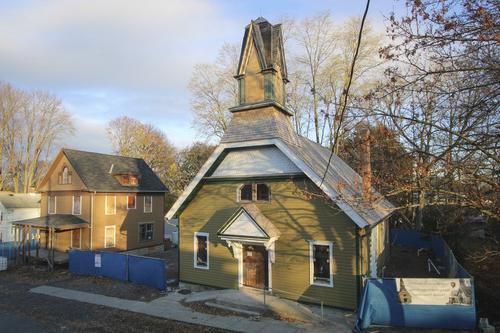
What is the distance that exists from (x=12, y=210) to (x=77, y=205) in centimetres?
1459

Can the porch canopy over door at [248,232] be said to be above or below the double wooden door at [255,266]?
above

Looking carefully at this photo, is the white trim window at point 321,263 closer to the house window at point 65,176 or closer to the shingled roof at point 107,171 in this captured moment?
the shingled roof at point 107,171

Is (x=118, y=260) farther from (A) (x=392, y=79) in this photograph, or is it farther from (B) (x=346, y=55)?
(B) (x=346, y=55)

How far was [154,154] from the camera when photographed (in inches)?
2172

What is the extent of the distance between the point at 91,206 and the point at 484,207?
25684 millimetres

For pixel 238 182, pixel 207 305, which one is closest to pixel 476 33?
pixel 238 182

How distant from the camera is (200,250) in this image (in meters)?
17.4

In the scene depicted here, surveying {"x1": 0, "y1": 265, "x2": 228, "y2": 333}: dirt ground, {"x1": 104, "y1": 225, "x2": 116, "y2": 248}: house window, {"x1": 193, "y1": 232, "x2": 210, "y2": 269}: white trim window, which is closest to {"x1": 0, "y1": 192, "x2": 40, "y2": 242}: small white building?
{"x1": 104, "y1": 225, "x2": 116, "y2": 248}: house window

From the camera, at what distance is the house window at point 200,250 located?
17156 mm

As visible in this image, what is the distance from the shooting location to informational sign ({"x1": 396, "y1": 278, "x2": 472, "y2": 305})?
38.4ft

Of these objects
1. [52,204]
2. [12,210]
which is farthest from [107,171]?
[12,210]

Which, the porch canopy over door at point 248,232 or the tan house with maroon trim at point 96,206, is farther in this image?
the tan house with maroon trim at point 96,206

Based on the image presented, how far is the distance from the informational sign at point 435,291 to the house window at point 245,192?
6.94m

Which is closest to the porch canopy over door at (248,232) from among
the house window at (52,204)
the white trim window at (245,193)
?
the white trim window at (245,193)
